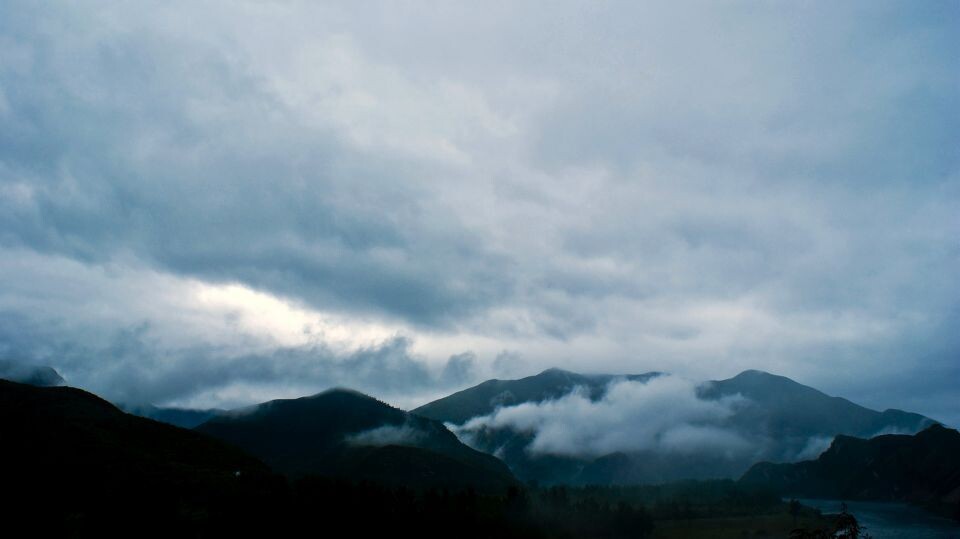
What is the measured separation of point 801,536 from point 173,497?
168505 millimetres

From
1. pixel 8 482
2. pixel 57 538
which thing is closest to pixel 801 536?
pixel 57 538

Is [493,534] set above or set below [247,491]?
below

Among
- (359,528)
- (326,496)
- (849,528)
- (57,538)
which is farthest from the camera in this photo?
(326,496)

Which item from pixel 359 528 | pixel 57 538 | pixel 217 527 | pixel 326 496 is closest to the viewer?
pixel 57 538

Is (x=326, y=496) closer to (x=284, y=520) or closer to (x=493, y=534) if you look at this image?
(x=284, y=520)

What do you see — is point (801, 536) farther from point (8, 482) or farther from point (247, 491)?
point (8, 482)

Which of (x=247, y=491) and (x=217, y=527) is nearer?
(x=217, y=527)

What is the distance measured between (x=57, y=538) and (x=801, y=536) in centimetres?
15299

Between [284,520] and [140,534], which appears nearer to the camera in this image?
[140,534]

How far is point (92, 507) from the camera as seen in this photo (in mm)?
171000

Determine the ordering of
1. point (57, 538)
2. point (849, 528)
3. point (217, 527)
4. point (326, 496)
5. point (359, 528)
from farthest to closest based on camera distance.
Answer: point (326, 496) < point (359, 528) < point (217, 527) < point (57, 538) < point (849, 528)

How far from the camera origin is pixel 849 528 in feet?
190

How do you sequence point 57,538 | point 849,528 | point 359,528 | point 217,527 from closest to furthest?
point 849,528 < point 57,538 < point 217,527 < point 359,528

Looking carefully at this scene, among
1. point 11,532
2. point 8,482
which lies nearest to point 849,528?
point 11,532
